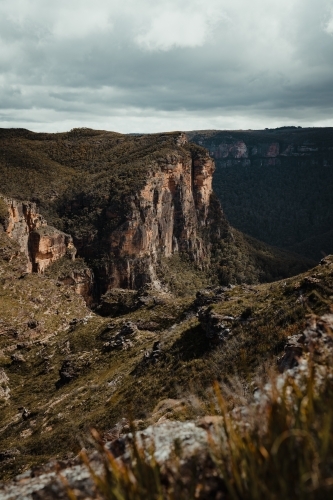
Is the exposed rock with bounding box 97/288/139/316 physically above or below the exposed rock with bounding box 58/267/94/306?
above

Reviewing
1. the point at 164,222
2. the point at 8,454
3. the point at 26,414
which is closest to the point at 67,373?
the point at 26,414

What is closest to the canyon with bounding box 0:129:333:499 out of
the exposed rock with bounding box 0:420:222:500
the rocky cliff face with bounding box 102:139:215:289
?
the exposed rock with bounding box 0:420:222:500

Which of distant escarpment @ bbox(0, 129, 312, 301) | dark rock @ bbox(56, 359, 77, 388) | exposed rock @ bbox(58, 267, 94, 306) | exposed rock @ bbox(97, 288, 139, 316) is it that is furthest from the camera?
distant escarpment @ bbox(0, 129, 312, 301)

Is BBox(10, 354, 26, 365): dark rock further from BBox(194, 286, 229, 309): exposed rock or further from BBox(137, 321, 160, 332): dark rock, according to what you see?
BBox(194, 286, 229, 309): exposed rock

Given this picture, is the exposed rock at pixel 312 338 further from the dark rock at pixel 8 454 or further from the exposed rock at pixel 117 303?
the exposed rock at pixel 117 303

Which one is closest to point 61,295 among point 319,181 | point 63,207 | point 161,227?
point 63,207

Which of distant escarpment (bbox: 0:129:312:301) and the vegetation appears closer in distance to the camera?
the vegetation

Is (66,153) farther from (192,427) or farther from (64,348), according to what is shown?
(192,427)
